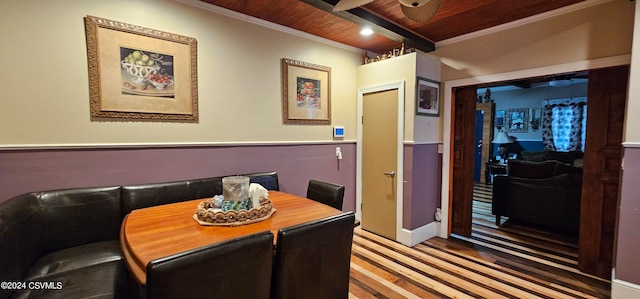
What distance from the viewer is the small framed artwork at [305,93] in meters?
3.13

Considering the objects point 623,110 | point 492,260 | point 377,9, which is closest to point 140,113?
point 377,9

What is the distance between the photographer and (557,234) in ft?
11.4

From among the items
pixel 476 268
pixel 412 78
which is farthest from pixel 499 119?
pixel 476 268

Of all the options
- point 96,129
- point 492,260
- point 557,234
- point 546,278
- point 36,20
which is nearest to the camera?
point 36,20

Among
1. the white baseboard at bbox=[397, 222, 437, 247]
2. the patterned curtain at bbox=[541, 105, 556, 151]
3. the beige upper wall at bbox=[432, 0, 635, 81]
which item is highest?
the beige upper wall at bbox=[432, 0, 635, 81]

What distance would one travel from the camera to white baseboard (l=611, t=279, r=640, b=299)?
2043mm

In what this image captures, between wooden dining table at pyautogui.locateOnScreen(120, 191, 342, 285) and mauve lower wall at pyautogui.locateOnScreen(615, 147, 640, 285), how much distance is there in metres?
2.24

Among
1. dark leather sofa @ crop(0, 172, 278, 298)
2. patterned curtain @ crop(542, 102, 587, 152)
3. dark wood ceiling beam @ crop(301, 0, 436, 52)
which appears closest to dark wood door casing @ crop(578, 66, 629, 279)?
dark wood ceiling beam @ crop(301, 0, 436, 52)

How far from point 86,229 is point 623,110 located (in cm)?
439

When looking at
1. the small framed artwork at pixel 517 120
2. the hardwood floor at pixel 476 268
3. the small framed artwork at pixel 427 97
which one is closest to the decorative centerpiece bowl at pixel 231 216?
the hardwood floor at pixel 476 268

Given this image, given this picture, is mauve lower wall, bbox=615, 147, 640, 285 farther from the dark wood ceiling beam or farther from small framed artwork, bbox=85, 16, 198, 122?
small framed artwork, bbox=85, 16, 198, 122

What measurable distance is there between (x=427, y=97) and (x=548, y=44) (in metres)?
1.18

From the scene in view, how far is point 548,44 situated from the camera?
8.66ft

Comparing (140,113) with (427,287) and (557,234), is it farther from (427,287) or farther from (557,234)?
(557,234)
